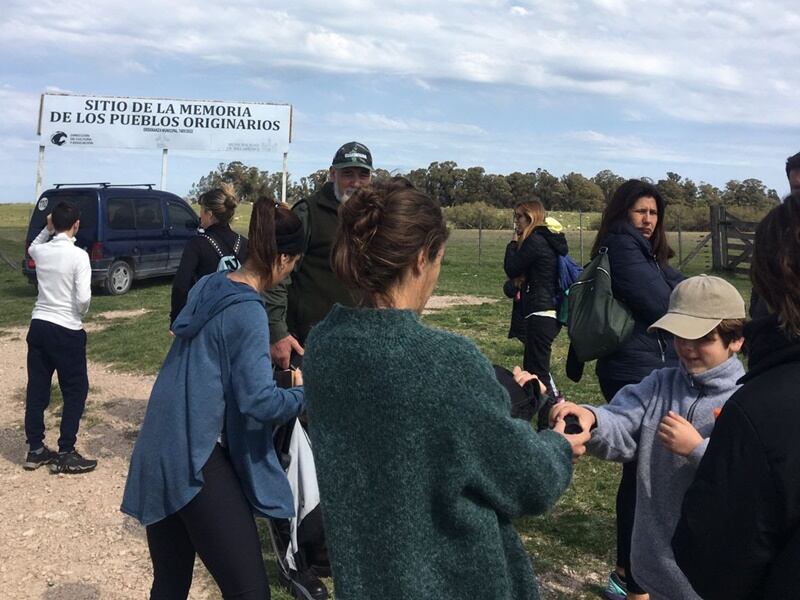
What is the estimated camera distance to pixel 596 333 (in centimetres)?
359

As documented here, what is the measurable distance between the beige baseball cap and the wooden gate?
18459 mm

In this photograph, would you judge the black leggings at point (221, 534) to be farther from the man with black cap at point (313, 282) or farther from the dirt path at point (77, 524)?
the dirt path at point (77, 524)

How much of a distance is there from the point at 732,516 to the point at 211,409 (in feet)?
5.72

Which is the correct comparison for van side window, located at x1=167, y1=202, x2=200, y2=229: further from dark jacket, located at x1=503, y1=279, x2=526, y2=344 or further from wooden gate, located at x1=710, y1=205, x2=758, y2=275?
wooden gate, located at x1=710, y1=205, x2=758, y2=275

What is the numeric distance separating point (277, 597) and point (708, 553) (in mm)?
2769

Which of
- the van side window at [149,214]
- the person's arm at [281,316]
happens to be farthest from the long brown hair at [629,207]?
the van side window at [149,214]

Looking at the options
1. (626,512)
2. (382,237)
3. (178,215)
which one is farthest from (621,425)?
(178,215)

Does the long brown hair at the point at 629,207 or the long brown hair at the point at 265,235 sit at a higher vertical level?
the long brown hair at the point at 629,207

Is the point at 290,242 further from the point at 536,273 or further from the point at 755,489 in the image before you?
the point at 536,273

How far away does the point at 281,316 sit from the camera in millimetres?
4172

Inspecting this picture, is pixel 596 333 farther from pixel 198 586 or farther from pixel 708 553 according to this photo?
pixel 198 586

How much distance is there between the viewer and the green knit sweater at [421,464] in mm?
1562

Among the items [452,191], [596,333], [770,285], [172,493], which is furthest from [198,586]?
[452,191]

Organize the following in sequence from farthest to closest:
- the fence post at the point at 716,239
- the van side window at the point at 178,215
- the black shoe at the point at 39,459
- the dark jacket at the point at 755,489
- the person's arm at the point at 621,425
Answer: the fence post at the point at 716,239, the van side window at the point at 178,215, the black shoe at the point at 39,459, the person's arm at the point at 621,425, the dark jacket at the point at 755,489
